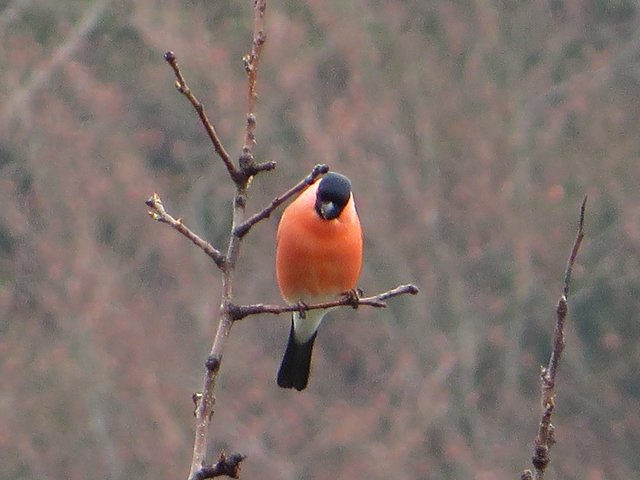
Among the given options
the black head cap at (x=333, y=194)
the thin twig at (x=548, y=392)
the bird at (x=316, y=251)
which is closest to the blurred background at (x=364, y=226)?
the bird at (x=316, y=251)

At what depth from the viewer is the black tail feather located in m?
3.93

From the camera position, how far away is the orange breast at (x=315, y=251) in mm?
3770

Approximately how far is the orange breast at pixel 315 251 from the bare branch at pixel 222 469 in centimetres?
169

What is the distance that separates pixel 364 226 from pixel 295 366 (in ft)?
Result: 23.7

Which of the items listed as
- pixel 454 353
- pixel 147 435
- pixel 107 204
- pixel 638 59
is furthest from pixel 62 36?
pixel 638 59

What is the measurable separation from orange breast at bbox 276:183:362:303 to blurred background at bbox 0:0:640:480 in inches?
258

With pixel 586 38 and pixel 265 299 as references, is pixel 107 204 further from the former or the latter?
pixel 586 38

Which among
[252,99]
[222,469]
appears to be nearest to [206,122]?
[252,99]

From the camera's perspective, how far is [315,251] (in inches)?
148

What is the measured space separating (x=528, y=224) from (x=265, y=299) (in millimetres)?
2301

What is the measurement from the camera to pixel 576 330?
12188 mm

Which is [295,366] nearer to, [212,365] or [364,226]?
[212,365]

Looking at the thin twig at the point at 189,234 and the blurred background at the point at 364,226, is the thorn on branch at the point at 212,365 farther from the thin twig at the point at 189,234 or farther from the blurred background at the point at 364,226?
the blurred background at the point at 364,226

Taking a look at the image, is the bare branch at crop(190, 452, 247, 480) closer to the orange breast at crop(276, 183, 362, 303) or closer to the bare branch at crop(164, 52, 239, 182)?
the bare branch at crop(164, 52, 239, 182)
